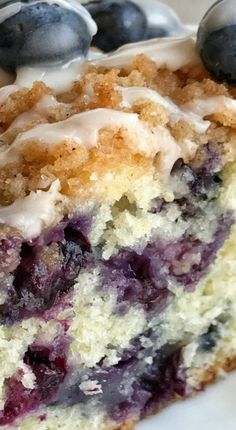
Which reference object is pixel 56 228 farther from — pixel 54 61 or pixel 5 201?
pixel 54 61

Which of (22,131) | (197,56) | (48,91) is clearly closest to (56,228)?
(22,131)

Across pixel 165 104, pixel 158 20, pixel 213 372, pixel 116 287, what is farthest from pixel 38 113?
pixel 213 372

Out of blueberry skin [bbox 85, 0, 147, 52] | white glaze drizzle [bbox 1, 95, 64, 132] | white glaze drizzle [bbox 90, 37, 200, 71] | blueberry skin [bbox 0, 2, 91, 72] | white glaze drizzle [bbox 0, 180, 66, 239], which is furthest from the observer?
blueberry skin [bbox 85, 0, 147, 52]

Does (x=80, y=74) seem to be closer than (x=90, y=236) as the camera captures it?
No

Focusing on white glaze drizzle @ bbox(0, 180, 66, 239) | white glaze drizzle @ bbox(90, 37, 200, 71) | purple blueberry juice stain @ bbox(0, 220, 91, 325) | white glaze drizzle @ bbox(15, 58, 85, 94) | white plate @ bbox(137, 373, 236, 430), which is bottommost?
white plate @ bbox(137, 373, 236, 430)

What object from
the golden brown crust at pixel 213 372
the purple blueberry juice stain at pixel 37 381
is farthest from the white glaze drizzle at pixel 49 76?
the golden brown crust at pixel 213 372

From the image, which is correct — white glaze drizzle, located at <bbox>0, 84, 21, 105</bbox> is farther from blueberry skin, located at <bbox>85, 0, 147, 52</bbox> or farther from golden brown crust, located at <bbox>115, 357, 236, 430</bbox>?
golden brown crust, located at <bbox>115, 357, 236, 430</bbox>

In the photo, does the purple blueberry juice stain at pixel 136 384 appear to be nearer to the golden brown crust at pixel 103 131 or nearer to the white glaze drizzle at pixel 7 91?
the golden brown crust at pixel 103 131

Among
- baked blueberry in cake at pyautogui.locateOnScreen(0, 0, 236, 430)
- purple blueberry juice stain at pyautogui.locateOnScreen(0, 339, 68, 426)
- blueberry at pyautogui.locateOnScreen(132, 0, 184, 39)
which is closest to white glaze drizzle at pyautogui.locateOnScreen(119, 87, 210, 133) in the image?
baked blueberry in cake at pyautogui.locateOnScreen(0, 0, 236, 430)

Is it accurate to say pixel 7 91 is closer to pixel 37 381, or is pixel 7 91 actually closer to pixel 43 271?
pixel 43 271
